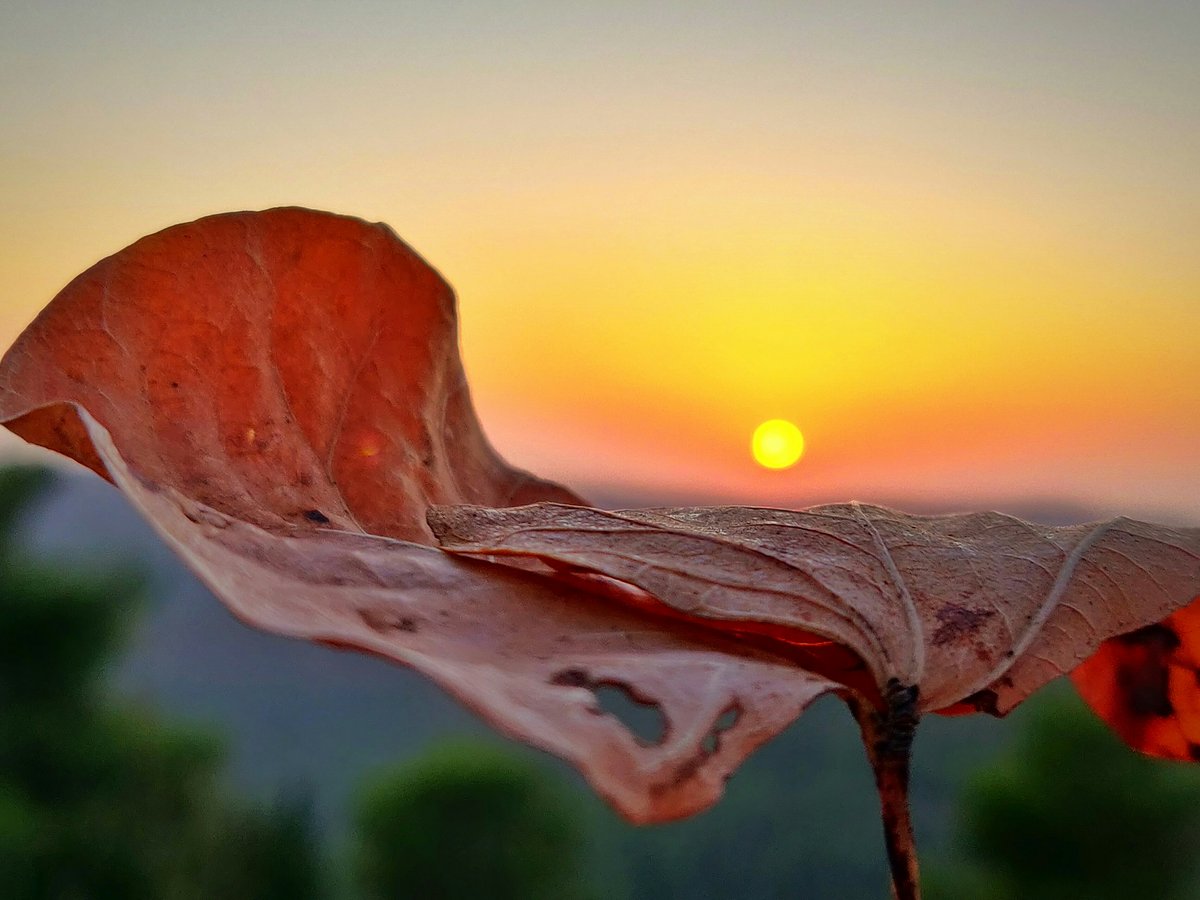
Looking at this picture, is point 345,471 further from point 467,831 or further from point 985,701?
point 467,831

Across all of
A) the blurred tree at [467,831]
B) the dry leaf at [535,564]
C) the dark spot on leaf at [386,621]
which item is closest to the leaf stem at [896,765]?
the dry leaf at [535,564]

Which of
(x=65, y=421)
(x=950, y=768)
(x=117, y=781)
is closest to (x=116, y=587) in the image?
(x=117, y=781)

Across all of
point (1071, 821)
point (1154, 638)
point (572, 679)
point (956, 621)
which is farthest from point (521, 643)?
point (1071, 821)

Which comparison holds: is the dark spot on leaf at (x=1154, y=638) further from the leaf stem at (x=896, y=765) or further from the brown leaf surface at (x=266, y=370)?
the brown leaf surface at (x=266, y=370)

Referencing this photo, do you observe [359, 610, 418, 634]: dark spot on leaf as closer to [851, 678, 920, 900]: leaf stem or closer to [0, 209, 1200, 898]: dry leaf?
Result: [0, 209, 1200, 898]: dry leaf

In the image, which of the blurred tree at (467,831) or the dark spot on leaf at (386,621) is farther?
the blurred tree at (467,831)
